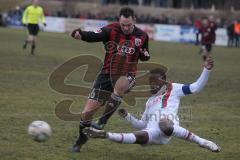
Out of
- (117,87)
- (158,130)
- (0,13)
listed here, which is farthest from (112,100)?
(0,13)

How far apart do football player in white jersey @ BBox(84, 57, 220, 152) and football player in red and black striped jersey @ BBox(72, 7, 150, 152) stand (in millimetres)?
512

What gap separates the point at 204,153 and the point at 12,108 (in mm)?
5054

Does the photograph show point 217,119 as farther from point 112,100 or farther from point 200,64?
point 200,64

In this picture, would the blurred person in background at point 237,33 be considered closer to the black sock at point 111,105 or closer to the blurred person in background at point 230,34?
the blurred person in background at point 230,34

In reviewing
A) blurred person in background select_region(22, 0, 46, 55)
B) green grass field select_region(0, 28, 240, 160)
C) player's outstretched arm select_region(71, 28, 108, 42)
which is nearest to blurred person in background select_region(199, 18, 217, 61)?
green grass field select_region(0, 28, 240, 160)

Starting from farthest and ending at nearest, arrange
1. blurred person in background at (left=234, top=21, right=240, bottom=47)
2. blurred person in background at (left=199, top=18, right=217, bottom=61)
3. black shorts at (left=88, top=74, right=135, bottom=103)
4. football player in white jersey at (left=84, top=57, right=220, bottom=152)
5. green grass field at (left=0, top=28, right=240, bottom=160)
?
blurred person in background at (left=234, top=21, right=240, bottom=47)
blurred person in background at (left=199, top=18, right=217, bottom=61)
black shorts at (left=88, top=74, right=135, bottom=103)
green grass field at (left=0, top=28, right=240, bottom=160)
football player in white jersey at (left=84, top=57, right=220, bottom=152)

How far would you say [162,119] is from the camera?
8.70m

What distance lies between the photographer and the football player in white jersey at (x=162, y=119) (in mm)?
8516

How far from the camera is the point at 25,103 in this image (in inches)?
543

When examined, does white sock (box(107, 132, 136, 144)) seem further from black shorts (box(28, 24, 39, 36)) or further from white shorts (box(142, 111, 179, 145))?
black shorts (box(28, 24, 39, 36))

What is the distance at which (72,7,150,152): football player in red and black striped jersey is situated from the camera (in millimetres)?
9406

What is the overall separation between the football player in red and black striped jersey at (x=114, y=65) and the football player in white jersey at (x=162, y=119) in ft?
1.68

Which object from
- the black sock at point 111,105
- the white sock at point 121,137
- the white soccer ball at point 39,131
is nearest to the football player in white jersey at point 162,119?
the white sock at point 121,137

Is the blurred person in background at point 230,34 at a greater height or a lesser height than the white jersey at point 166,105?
lesser
